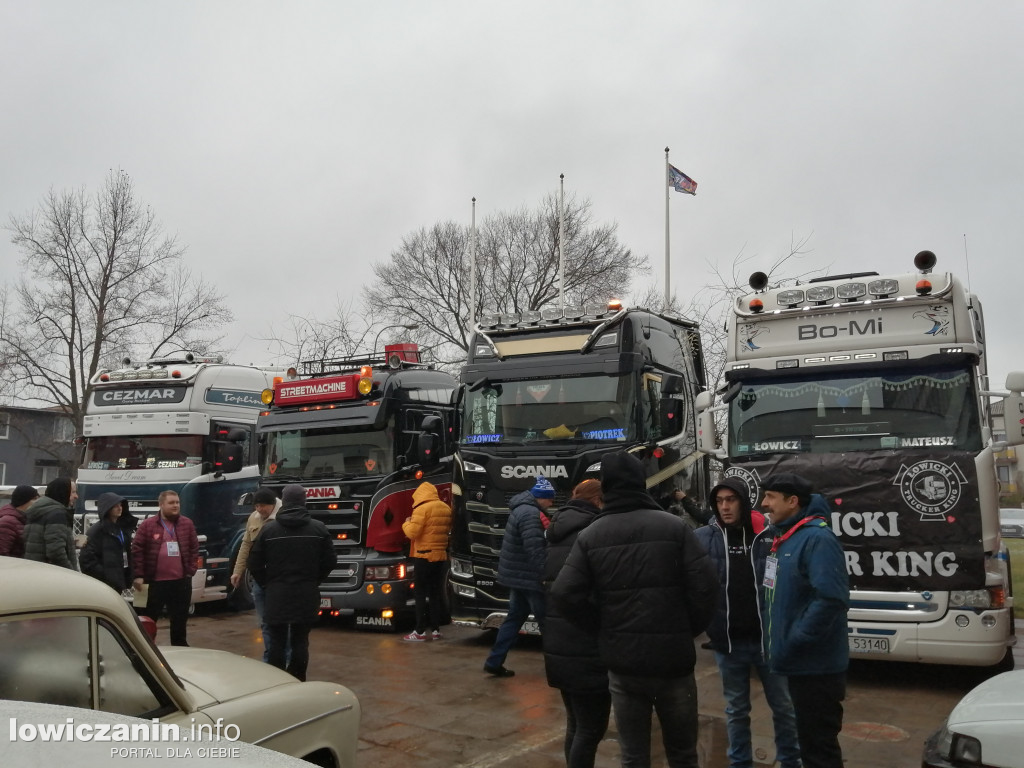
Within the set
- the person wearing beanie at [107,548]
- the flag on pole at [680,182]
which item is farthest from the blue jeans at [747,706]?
the flag on pole at [680,182]

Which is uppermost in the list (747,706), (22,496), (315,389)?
(315,389)

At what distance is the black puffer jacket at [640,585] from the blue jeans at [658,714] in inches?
2.7

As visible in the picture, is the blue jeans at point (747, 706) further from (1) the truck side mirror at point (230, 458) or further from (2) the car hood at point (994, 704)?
(1) the truck side mirror at point (230, 458)

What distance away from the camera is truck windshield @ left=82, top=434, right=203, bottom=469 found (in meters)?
13.3

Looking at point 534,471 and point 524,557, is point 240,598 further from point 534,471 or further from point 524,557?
point 524,557

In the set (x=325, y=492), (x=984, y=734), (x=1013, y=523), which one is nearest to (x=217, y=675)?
(x=984, y=734)

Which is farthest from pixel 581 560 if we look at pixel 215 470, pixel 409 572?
pixel 215 470

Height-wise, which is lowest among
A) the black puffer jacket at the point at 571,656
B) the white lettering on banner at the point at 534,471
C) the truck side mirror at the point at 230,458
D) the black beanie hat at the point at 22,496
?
the black puffer jacket at the point at 571,656

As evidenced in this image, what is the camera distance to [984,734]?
13.5 ft

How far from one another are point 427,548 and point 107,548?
3781mm

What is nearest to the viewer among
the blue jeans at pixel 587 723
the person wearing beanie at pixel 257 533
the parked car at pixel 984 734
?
the parked car at pixel 984 734

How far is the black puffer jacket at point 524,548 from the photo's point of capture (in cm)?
791

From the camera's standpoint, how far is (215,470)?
43.7 ft

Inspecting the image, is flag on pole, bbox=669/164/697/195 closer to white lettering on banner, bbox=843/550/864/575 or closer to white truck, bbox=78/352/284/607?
white truck, bbox=78/352/284/607
